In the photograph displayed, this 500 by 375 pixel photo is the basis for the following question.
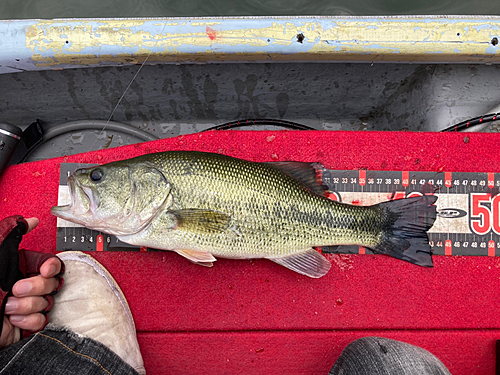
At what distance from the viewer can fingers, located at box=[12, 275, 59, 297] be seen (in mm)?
1870

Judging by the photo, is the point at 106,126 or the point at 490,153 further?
the point at 106,126

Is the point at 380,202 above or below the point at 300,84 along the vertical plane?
below

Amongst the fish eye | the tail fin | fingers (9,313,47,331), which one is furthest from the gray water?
fingers (9,313,47,331)

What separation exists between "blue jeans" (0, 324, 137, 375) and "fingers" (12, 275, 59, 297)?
0.73ft

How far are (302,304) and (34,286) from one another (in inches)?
65.8

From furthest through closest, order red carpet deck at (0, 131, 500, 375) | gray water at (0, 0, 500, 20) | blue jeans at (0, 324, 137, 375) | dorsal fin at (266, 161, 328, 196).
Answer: gray water at (0, 0, 500, 20)
red carpet deck at (0, 131, 500, 375)
dorsal fin at (266, 161, 328, 196)
blue jeans at (0, 324, 137, 375)

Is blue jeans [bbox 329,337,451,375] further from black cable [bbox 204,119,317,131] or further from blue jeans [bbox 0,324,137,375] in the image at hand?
black cable [bbox 204,119,317,131]

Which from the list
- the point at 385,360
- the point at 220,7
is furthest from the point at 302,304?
the point at 220,7

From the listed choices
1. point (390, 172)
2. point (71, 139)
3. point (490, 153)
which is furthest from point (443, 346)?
point (71, 139)

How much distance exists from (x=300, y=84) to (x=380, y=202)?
40.5 inches

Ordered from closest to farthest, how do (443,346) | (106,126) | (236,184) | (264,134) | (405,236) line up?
1. (236,184)
2. (405,236)
3. (443,346)
4. (264,134)
5. (106,126)

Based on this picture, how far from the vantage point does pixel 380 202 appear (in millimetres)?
2115

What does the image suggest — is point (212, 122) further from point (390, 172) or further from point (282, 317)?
point (282, 317)

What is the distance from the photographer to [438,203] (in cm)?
219
